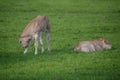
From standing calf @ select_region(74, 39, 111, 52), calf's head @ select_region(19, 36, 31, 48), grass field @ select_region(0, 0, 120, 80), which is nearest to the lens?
grass field @ select_region(0, 0, 120, 80)

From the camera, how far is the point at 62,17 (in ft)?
121

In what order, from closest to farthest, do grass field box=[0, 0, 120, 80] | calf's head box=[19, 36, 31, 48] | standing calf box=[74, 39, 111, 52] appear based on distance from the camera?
grass field box=[0, 0, 120, 80]
standing calf box=[74, 39, 111, 52]
calf's head box=[19, 36, 31, 48]

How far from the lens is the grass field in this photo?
16.2m

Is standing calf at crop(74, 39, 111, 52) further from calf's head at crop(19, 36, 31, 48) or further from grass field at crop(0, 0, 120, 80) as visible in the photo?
calf's head at crop(19, 36, 31, 48)

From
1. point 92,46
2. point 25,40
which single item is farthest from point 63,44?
point 25,40

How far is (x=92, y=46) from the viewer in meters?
21.1

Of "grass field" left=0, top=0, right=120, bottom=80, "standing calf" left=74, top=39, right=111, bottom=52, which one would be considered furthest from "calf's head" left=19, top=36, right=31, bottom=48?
"standing calf" left=74, top=39, right=111, bottom=52

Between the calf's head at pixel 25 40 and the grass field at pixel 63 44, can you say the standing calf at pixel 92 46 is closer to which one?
the grass field at pixel 63 44

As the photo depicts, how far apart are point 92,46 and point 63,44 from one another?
294 centimetres

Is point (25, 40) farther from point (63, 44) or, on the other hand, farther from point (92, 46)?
point (92, 46)

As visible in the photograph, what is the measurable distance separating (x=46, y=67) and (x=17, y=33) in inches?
433

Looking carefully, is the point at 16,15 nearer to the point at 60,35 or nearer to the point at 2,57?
the point at 60,35

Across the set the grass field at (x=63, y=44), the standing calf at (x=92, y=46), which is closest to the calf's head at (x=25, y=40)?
the grass field at (x=63, y=44)

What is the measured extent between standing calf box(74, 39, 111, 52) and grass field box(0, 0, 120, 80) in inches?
15.5
